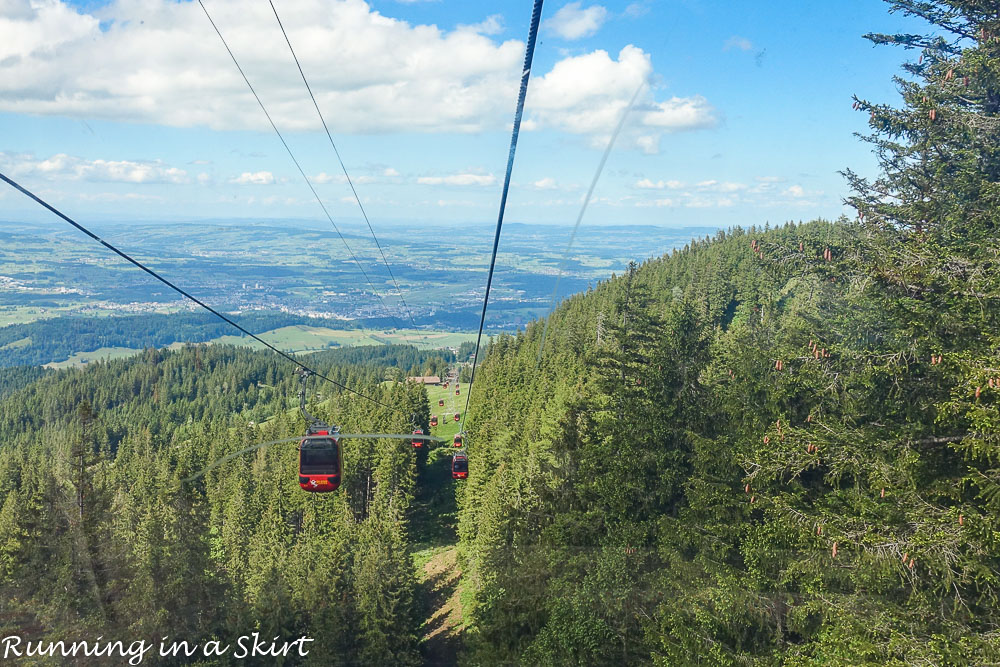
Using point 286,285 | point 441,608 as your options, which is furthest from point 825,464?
point 286,285

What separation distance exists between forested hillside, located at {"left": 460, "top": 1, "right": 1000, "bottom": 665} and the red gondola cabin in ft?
21.4

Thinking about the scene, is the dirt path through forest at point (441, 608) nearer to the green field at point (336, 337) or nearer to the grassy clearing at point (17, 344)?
the green field at point (336, 337)

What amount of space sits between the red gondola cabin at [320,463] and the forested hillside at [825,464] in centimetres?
653

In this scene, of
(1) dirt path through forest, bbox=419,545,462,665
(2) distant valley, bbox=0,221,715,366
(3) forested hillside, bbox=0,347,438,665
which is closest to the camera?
(3) forested hillside, bbox=0,347,438,665

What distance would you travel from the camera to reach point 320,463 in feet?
70.1

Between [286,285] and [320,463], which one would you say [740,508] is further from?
[286,285]

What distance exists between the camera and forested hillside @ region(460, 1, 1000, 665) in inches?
376

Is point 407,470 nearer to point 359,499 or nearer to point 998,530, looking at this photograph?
point 359,499

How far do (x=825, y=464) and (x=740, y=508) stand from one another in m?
2.54

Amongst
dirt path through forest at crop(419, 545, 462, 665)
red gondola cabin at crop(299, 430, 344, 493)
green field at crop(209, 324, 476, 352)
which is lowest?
dirt path through forest at crop(419, 545, 462, 665)

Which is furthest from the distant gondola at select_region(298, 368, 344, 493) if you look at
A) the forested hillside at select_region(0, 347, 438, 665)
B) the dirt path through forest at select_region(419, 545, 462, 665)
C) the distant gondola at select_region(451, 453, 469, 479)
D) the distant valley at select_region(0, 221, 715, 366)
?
the distant valley at select_region(0, 221, 715, 366)

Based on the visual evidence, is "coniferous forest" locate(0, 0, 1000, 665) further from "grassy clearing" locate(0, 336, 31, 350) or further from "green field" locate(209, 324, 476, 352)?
"grassy clearing" locate(0, 336, 31, 350)

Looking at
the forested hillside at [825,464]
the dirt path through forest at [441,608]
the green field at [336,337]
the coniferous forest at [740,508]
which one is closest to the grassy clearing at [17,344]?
the green field at [336,337]

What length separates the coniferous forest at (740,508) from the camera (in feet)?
32.5
